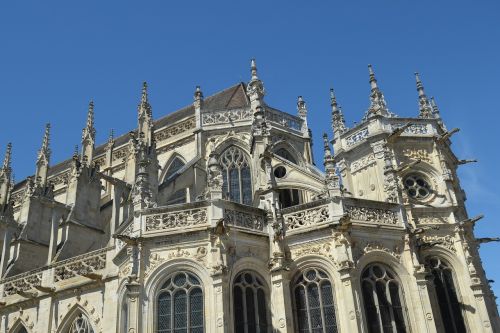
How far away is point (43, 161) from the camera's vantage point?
2647 centimetres

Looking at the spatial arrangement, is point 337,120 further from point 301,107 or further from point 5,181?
point 5,181

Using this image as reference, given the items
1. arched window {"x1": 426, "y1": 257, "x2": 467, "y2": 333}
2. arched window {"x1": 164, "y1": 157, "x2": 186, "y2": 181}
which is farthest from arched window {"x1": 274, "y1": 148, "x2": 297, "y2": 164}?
arched window {"x1": 426, "y1": 257, "x2": 467, "y2": 333}

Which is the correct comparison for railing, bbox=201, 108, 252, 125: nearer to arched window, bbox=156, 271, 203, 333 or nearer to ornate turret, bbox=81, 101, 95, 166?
ornate turret, bbox=81, 101, 95, 166

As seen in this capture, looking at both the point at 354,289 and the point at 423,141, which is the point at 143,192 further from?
the point at 423,141

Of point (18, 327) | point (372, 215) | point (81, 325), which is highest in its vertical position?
point (372, 215)

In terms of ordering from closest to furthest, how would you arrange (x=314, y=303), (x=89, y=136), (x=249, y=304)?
(x=249, y=304)
(x=314, y=303)
(x=89, y=136)

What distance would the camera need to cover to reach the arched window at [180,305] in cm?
1288

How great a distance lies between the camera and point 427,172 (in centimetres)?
1977

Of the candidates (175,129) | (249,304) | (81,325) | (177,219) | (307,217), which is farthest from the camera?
(175,129)

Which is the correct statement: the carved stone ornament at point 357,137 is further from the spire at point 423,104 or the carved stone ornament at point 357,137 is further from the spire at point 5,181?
the spire at point 5,181

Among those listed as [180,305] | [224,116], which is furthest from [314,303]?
[224,116]

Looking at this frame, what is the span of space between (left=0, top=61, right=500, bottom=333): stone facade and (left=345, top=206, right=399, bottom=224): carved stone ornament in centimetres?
5

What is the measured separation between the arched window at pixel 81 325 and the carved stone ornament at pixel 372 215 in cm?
881

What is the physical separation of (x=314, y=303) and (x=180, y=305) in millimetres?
3390
